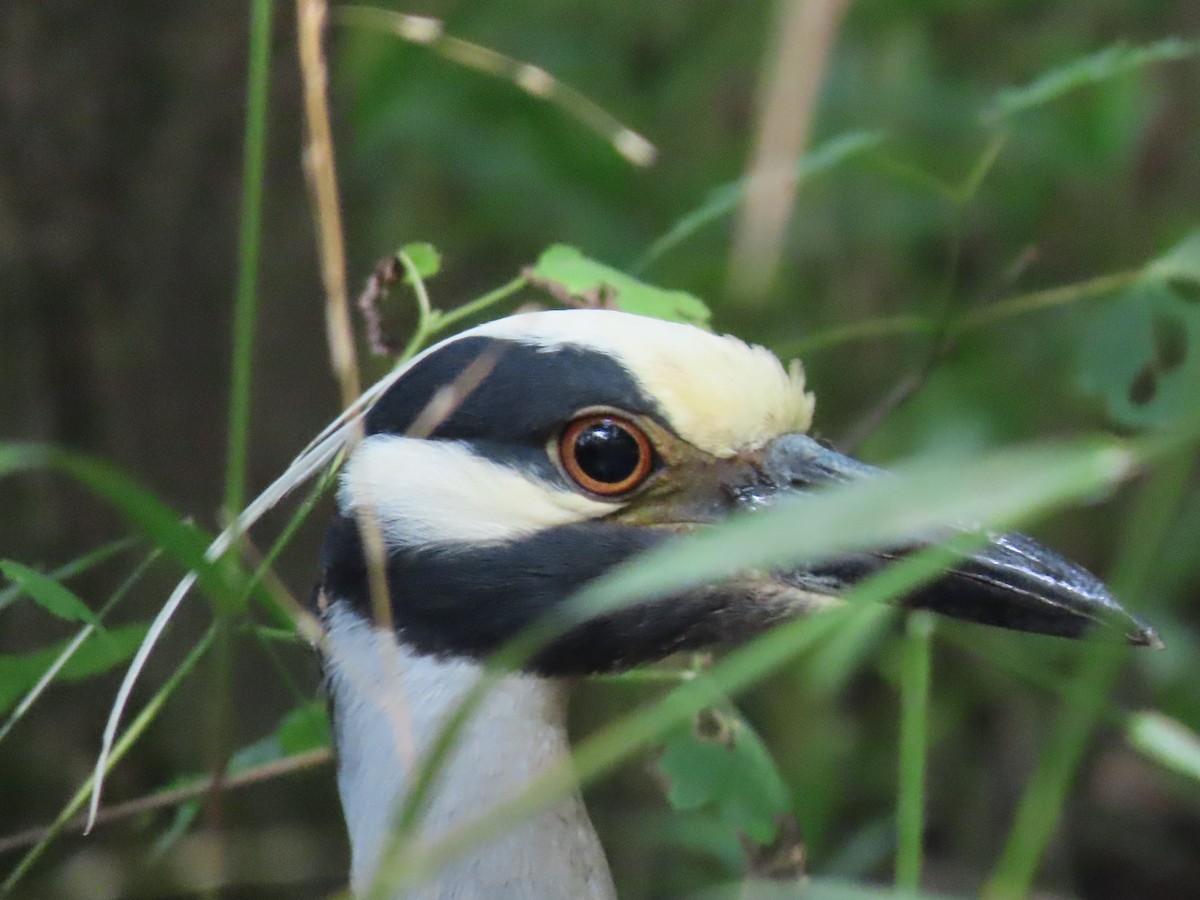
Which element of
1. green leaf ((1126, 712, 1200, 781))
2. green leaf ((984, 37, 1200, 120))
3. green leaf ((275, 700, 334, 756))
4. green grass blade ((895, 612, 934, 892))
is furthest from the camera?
green leaf ((275, 700, 334, 756))

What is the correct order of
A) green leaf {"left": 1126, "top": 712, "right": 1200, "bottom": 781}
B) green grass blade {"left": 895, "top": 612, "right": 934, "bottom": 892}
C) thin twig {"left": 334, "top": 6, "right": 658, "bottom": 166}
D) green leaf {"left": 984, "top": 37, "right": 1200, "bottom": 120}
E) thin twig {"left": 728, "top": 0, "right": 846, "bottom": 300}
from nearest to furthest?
thin twig {"left": 728, "top": 0, "right": 846, "bottom": 300} → green leaf {"left": 1126, "top": 712, "right": 1200, "bottom": 781} → green grass blade {"left": 895, "top": 612, "right": 934, "bottom": 892} → thin twig {"left": 334, "top": 6, "right": 658, "bottom": 166} → green leaf {"left": 984, "top": 37, "right": 1200, "bottom": 120}

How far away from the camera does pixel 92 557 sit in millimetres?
1984

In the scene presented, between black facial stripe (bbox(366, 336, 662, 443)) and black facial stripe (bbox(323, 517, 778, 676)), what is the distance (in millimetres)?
141

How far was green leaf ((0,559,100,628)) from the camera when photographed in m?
1.71

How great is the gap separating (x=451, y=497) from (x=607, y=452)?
0.20m

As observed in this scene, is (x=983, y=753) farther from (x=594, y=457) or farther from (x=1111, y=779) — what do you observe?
(x=594, y=457)

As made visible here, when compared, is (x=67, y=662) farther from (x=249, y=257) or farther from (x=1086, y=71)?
(x=1086, y=71)

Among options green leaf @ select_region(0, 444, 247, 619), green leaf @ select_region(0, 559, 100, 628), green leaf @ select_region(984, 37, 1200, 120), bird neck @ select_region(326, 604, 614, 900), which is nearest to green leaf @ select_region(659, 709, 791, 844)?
bird neck @ select_region(326, 604, 614, 900)

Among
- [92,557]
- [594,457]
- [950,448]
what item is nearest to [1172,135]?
[950,448]

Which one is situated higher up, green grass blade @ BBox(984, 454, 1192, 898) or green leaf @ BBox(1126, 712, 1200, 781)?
green grass blade @ BBox(984, 454, 1192, 898)

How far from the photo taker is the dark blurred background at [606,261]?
3314 mm

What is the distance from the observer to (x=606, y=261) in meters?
3.69

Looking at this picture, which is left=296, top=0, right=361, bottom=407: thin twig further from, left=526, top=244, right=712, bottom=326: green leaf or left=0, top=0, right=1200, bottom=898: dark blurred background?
left=0, top=0, right=1200, bottom=898: dark blurred background

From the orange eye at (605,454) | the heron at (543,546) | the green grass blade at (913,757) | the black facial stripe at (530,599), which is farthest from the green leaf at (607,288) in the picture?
the green grass blade at (913,757)
